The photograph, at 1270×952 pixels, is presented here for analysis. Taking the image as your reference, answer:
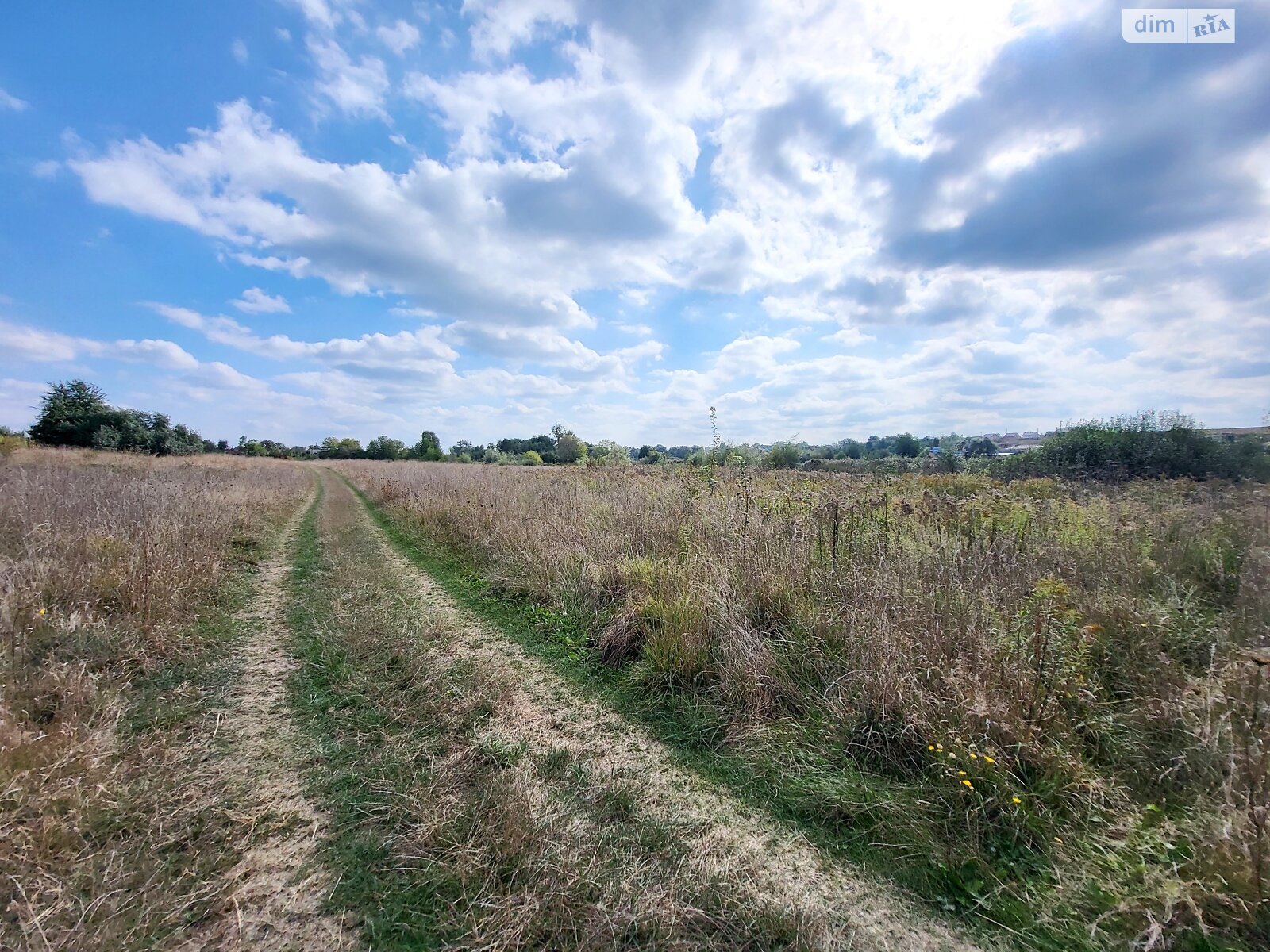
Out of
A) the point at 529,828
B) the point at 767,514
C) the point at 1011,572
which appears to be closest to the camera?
the point at 529,828

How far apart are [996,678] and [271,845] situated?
437cm

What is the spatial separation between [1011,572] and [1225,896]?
8.32 feet

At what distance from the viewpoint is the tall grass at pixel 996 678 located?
2193 millimetres

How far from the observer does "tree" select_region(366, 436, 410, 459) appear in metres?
73.3

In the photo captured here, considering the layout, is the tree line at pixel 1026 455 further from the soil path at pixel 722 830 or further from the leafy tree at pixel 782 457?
the soil path at pixel 722 830

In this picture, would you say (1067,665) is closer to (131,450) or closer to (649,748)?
(649,748)

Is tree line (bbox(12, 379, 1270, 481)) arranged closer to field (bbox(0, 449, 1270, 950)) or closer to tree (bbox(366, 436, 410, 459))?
field (bbox(0, 449, 1270, 950))

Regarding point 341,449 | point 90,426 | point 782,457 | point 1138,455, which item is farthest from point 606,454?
point 341,449

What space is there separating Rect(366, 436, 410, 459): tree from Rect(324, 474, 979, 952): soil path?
251ft

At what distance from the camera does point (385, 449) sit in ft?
251

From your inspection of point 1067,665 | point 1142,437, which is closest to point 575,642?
point 1067,665

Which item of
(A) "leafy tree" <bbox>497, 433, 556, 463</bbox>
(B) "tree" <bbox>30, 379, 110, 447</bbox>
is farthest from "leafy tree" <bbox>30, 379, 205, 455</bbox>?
(A) "leafy tree" <bbox>497, 433, 556, 463</bbox>

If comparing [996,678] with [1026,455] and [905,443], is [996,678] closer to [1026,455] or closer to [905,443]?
[1026,455]

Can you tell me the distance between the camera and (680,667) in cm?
409
